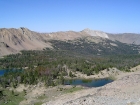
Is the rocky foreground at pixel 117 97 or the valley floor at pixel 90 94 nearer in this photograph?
the rocky foreground at pixel 117 97

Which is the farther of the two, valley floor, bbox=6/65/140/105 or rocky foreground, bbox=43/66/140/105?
valley floor, bbox=6/65/140/105

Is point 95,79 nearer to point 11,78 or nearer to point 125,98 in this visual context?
point 11,78

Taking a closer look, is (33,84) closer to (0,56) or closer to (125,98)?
(125,98)

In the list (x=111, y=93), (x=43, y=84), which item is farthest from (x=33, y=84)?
(x=111, y=93)

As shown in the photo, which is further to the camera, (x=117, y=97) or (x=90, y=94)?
(x=90, y=94)

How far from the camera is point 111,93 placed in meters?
49.7

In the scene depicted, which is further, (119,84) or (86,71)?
(86,71)

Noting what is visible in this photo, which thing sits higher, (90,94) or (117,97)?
(117,97)

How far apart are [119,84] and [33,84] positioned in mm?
41404

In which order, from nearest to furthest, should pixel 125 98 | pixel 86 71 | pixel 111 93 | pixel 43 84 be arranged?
pixel 125 98 < pixel 111 93 < pixel 43 84 < pixel 86 71

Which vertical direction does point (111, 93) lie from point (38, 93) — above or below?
above

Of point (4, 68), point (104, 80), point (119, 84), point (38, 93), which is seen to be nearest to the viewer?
point (119, 84)

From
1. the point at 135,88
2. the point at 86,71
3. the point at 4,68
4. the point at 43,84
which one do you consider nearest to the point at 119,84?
Answer: the point at 135,88

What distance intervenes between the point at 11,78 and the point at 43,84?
785 inches
